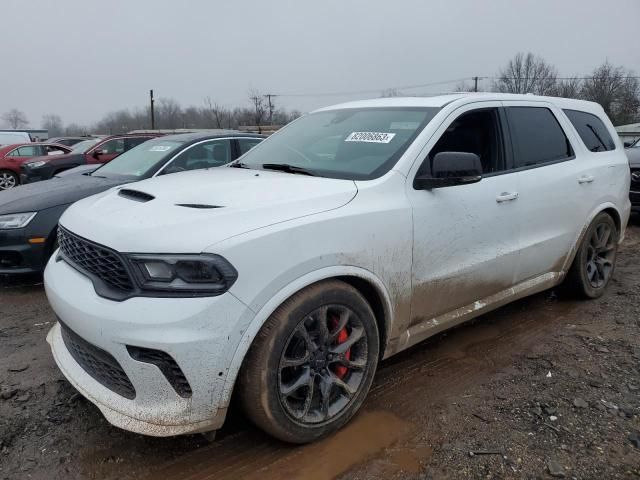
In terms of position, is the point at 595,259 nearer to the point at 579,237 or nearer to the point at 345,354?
the point at 579,237

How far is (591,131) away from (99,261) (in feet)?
14.0

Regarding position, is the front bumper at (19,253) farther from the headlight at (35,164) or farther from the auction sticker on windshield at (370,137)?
the headlight at (35,164)

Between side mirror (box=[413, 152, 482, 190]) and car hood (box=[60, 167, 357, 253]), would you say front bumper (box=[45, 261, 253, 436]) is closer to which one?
car hood (box=[60, 167, 357, 253])

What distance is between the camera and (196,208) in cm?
242

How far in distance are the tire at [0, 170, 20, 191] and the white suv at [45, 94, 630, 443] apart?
46.8 ft

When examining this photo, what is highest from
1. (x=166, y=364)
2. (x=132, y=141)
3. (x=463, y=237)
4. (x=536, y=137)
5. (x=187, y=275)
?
(x=536, y=137)

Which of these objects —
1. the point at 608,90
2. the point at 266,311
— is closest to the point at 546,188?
the point at 266,311

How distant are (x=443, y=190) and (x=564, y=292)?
2.36m

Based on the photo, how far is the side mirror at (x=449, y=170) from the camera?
112 inches

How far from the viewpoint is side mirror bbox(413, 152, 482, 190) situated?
2836 mm

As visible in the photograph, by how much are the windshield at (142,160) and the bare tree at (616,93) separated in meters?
55.1

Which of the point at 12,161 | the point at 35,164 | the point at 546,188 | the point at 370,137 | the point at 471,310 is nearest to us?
the point at 370,137

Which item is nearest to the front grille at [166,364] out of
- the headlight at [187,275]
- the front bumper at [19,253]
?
the headlight at [187,275]

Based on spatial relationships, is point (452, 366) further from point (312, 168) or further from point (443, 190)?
point (312, 168)
